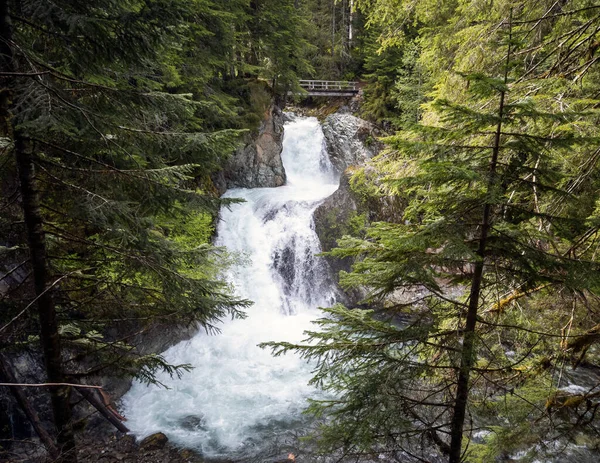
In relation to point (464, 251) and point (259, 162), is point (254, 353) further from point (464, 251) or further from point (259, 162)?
point (259, 162)

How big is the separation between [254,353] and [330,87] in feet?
69.8

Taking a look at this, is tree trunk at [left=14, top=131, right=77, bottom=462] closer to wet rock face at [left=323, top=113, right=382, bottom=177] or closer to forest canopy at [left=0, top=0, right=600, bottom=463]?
forest canopy at [left=0, top=0, right=600, bottom=463]

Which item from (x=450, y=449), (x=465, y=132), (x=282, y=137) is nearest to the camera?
(x=465, y=132)

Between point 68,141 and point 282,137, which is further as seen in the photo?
point 282,137

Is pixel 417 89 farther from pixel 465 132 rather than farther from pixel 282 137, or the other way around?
pixel 465 132

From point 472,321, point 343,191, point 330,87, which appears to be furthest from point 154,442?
point 330,87

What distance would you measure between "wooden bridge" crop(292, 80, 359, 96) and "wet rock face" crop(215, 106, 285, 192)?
6.32 meters

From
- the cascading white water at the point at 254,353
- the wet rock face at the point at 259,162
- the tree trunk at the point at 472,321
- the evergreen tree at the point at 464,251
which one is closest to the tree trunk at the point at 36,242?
the cascading white water at the point at 254,353

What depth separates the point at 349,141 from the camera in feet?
69.1

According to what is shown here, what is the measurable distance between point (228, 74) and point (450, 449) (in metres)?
18.2

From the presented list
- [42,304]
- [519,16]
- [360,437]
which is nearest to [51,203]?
[42,304]

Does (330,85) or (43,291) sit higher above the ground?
(330,85)

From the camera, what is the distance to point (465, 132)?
Answer: 2746 millimetres

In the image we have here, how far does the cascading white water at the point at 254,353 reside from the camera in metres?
8.55
